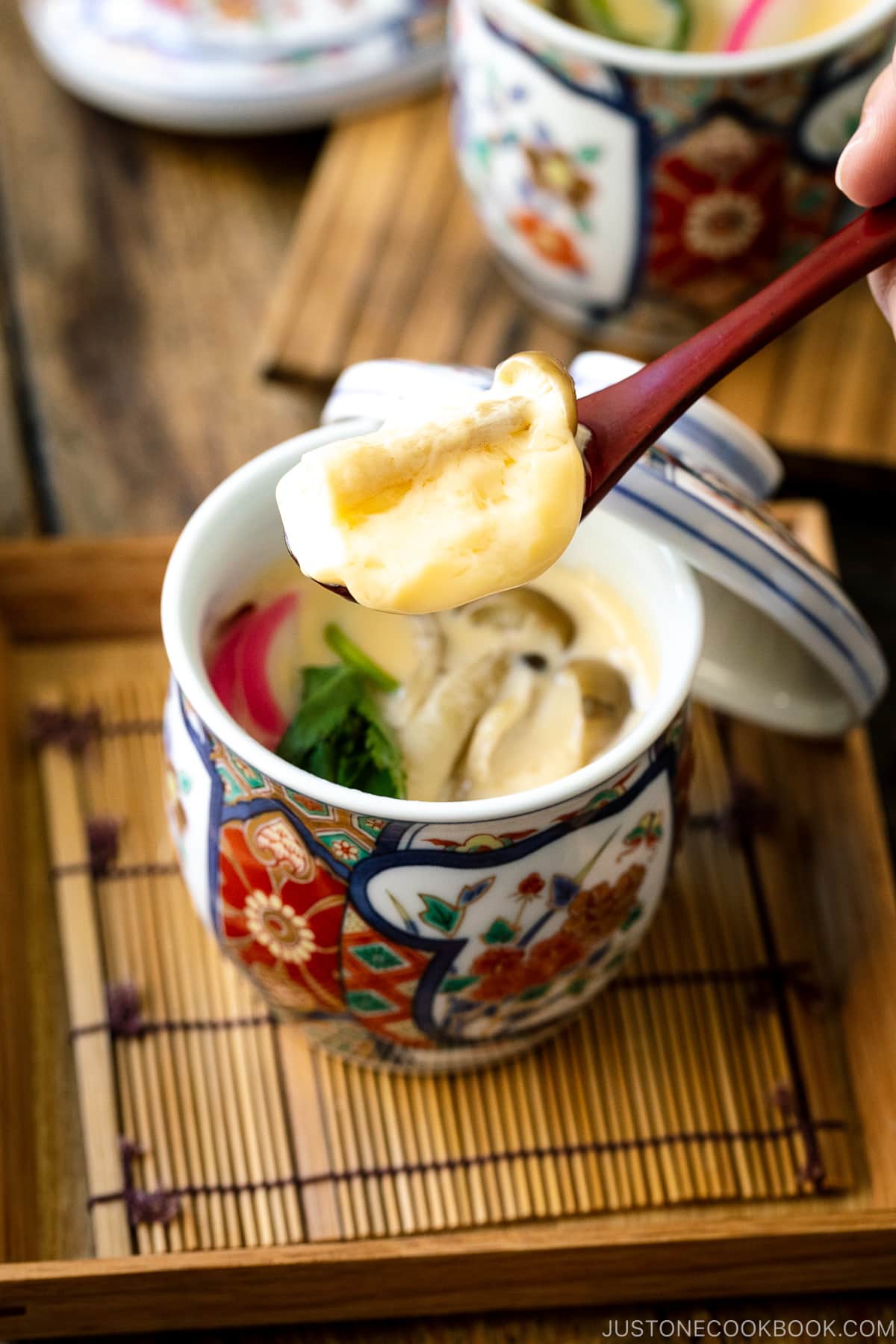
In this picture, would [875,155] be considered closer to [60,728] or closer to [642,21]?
[642,21]

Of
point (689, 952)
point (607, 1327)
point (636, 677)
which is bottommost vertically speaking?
point (607, 1327)

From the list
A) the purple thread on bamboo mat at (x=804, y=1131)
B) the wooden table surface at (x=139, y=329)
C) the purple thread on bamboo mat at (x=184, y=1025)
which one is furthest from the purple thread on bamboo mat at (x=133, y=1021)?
the wooden table surface at (x=139, y=329)

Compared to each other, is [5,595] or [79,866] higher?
[5,595]

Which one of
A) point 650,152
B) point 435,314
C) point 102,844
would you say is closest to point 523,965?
point 102,844

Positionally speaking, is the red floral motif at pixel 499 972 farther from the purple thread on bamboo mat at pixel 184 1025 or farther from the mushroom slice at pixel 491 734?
the purple thread on bamboo mat at pixel 184 1025

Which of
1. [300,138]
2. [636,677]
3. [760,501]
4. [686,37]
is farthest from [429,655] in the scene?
[300,138]

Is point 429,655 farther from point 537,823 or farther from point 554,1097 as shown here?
point 554,1097
